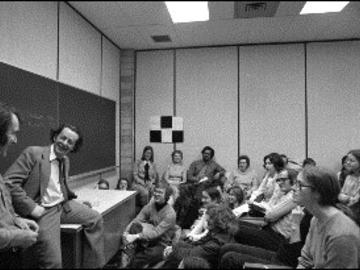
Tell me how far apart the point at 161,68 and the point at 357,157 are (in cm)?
299

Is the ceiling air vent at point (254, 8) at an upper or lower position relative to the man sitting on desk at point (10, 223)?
upper

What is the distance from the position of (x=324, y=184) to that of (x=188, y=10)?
81 cm

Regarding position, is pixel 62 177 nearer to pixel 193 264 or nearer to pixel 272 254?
pixel 193 264

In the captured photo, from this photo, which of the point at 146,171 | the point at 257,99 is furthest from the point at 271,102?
the point at 146,171

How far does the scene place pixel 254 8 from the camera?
1.69 ft

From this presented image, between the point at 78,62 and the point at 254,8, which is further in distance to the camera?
the point at 78,62

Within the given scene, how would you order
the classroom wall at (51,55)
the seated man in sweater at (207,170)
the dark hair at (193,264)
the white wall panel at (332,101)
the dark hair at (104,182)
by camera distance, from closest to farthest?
1. the dark hair at (193,264)
2. the classroom wall at (51,55)
3. the dark hair at (104,182)
4. the white wall panel at (332,101)
5. the seated man in sweater at (207,170)

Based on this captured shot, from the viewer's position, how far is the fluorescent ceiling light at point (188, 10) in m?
0.48

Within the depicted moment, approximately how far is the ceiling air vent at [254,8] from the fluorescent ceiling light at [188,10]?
2.5 inches

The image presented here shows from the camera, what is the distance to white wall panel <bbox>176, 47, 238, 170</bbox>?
4.34 meters

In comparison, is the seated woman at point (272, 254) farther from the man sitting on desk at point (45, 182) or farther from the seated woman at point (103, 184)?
the seated woman at point (103, 184)

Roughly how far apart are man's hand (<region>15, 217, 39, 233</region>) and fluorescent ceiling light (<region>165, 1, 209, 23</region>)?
3.54ft

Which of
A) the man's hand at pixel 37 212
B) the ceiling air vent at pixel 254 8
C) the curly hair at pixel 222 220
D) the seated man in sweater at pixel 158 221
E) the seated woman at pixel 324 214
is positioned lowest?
the seated man in sweater at pixel 158 221

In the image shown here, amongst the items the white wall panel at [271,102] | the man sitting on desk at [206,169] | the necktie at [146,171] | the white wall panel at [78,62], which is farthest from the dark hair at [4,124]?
the white wall panel at [271,102]
